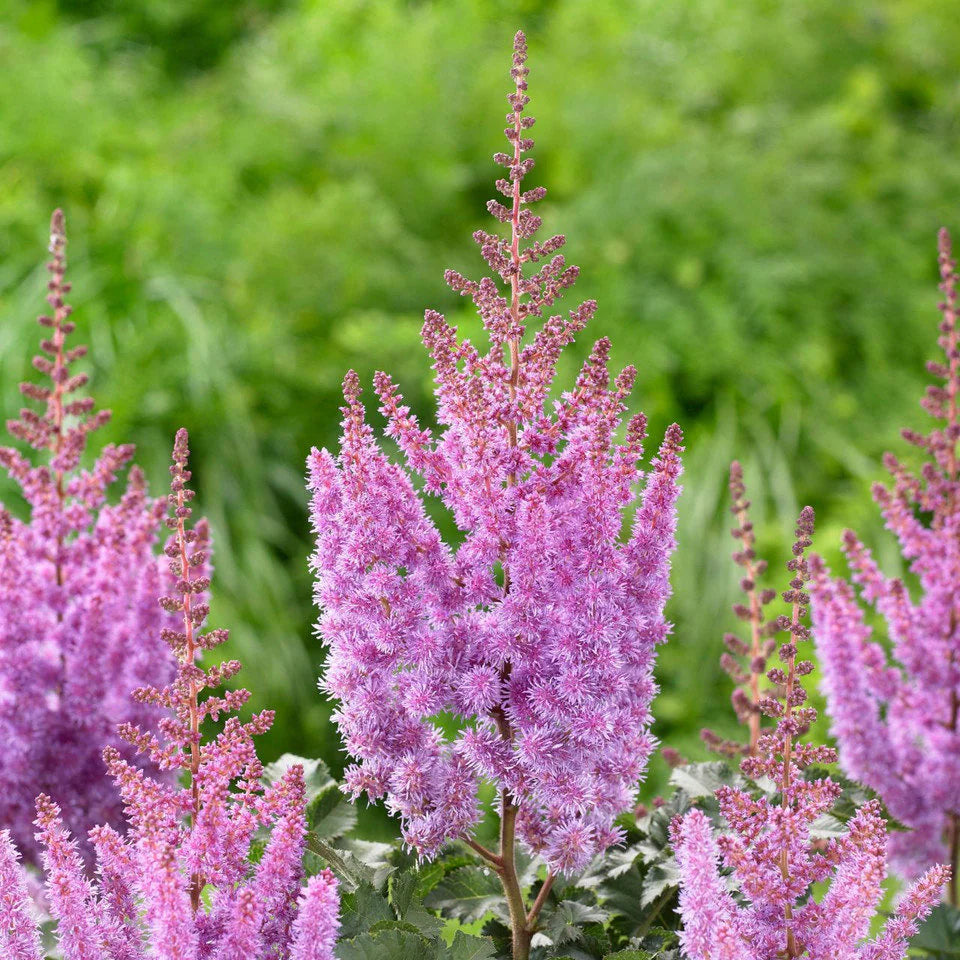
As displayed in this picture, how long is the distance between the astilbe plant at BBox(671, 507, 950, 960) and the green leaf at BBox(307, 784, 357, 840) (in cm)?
67

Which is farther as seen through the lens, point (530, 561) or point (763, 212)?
point (763, 212)

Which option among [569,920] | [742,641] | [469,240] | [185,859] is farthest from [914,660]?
[469,240]

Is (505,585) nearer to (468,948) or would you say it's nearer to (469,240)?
(468,948)

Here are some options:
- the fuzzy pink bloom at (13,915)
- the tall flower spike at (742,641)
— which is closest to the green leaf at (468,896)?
the tall flower spike at (742,641)

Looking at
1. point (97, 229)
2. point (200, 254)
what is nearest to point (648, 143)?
point (200, 254)

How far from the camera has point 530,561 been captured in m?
1.79

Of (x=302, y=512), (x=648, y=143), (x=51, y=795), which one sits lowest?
(x=51, y=795)

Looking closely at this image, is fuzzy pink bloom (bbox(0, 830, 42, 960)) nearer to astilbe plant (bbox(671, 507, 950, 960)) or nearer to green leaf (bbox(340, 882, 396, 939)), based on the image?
green leaf (bbox(340, 882, 396, 939))

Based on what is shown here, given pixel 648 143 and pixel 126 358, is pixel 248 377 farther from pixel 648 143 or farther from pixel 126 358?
pixel 648 143

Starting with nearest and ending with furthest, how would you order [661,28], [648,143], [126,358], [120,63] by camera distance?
[126,358], [648,143], [661,28], [120,63]

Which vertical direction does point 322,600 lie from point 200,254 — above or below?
below

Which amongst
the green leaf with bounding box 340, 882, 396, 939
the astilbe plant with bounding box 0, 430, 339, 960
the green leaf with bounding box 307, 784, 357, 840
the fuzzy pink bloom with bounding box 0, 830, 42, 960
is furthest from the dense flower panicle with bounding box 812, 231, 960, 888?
the fuzzy pink bloom with bounding box 0, 830, 42, 960

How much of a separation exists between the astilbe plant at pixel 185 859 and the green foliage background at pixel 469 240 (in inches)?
137

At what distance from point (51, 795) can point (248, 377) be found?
380 cm
